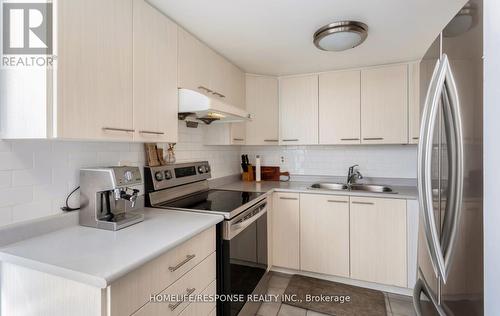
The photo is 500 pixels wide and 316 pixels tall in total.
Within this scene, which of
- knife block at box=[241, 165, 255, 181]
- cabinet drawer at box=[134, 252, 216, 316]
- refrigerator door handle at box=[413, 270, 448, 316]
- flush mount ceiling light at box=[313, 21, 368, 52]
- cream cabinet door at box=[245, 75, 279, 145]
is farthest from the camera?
knife block at box=[241, 165, 255, 181]

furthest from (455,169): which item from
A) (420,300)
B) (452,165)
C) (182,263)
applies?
(182,263)

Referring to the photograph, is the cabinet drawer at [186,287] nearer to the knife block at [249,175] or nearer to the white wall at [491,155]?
the white wall at [491,155]

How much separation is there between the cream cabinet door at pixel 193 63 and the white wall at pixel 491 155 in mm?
1532

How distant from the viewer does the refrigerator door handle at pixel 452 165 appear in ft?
2.61

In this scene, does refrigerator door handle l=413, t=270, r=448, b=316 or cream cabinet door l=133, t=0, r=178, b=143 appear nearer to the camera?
refrigerator door handle l=413, t=270, r=448, b=316

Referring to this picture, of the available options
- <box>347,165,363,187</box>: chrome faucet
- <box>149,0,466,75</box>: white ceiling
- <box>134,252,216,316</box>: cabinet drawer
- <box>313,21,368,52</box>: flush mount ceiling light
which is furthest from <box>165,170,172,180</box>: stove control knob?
<box>347,165,363,187</box>: chrome faucet

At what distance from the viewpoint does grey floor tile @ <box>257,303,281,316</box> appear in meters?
1.93

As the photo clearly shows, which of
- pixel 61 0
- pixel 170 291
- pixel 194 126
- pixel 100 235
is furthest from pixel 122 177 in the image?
pixel 194 126

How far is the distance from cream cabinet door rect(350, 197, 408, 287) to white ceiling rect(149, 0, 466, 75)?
1.31 metres

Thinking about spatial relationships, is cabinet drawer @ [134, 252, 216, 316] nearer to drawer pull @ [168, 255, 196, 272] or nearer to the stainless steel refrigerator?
drawer pull @ [168, 255, 196, 272]

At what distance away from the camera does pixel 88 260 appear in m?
0.90

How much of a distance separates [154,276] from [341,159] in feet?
7.87

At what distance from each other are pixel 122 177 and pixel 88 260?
43cm

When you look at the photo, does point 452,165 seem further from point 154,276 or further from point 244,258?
point 244,258
